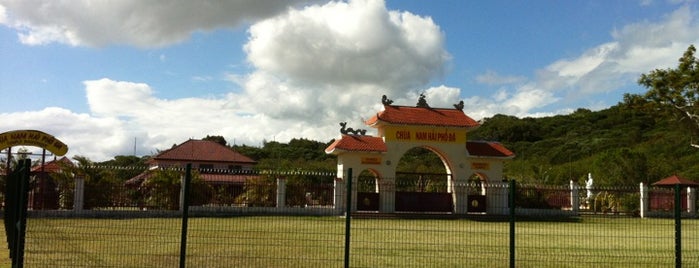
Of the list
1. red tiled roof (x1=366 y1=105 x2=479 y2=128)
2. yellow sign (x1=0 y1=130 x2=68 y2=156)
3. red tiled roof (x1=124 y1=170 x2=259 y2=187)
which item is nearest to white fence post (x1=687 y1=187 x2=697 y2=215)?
red tiled roof (x1=366 y1=105 x2=479 y2=128)

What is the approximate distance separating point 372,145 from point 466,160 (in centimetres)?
492

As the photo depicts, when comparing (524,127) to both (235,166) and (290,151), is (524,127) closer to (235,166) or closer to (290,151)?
(290,151)

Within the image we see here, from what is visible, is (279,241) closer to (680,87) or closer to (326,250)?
(326,250)

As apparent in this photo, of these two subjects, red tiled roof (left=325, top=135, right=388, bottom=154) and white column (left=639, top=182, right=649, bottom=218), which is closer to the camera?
white column (left=639, top=182, right=649, bottom=218)

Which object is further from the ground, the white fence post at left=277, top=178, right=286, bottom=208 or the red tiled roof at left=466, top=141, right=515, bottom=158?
the red tiled roof at left=466, top=141, right=515, bottom=158

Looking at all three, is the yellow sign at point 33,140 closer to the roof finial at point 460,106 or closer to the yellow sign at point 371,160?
the yellow sign at point 371,160

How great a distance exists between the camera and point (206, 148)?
168ft

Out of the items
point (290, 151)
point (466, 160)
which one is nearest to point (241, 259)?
point (466, 160)

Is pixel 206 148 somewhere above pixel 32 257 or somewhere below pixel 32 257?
above

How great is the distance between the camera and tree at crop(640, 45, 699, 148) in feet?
107

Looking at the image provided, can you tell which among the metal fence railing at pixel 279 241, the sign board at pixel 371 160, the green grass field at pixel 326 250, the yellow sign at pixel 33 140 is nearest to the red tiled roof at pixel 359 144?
the sign board at pixel 371 160

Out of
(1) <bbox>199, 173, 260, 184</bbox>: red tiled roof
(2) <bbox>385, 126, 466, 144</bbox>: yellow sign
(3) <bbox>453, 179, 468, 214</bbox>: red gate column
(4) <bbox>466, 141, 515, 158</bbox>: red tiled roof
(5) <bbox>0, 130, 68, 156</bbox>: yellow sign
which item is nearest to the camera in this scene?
(1) <bbox>199, 173, 260, 184</bbox>: red tiled roof

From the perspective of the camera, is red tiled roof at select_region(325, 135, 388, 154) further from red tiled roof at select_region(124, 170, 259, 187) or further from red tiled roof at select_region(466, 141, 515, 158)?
red tiled roof at select_region(124, 170, 259, 187)

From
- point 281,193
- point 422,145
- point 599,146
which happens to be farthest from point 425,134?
point 599,146
